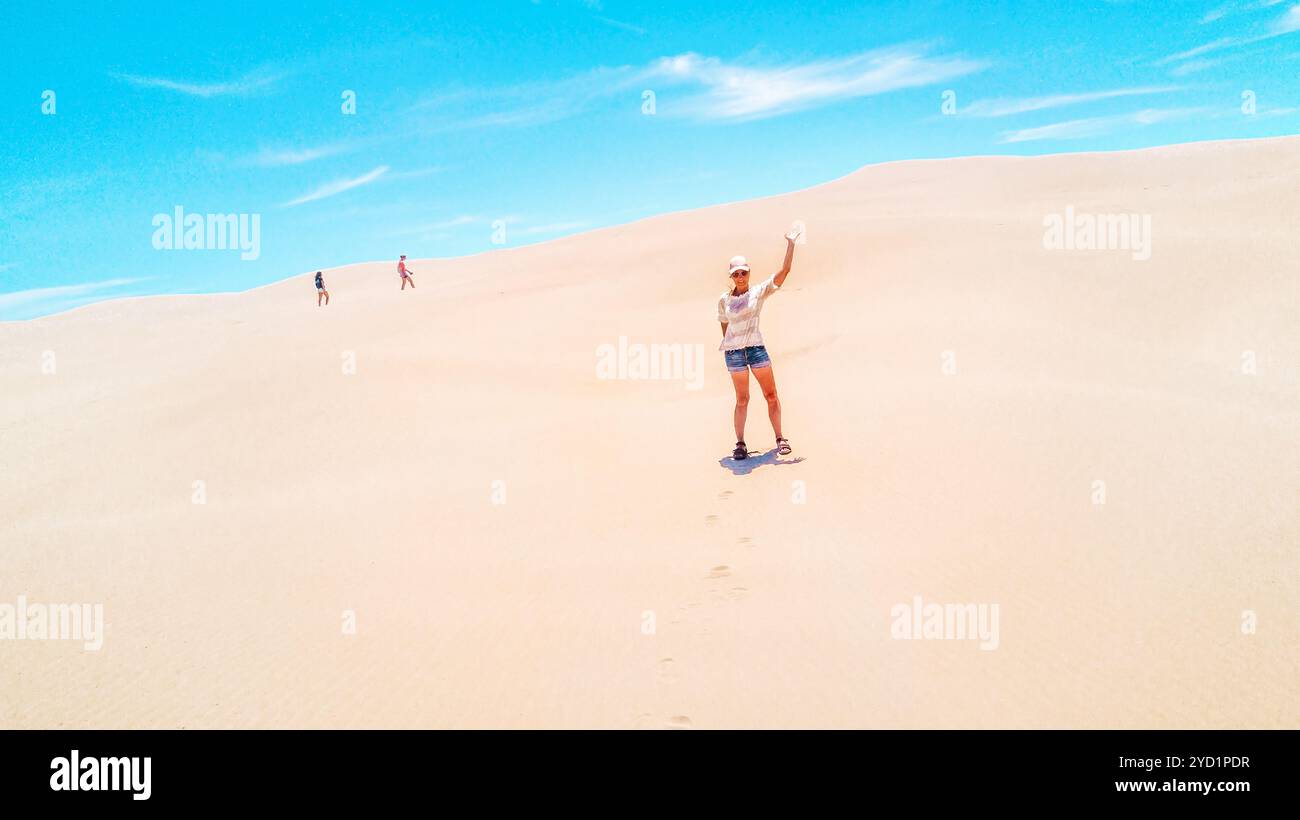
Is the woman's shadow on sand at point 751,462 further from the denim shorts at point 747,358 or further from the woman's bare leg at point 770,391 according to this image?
the denim shorts at point 747,358

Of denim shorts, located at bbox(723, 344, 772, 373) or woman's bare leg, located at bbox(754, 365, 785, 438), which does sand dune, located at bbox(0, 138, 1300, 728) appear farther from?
denim shorts, located at bbox(723, 344, 772, 373)

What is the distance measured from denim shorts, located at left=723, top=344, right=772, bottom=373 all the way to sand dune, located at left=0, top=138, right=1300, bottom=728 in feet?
2.87

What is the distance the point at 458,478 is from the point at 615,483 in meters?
1.53

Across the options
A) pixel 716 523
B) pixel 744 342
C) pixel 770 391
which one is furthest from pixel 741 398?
pixel 716 523

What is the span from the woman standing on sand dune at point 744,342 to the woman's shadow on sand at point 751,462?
0.21 ft

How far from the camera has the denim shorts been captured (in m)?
6.58

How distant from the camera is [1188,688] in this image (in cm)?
320

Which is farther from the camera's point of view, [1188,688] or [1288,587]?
[1288,587]

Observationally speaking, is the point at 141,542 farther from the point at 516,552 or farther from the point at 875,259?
the point at 875,259

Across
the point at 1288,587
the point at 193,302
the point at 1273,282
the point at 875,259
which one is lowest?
the point at 1288,587

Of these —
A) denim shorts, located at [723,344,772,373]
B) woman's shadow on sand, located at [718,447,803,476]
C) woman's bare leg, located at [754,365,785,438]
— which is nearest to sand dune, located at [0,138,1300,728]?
woman's shadow on sand, located at [718,447,803,476]
